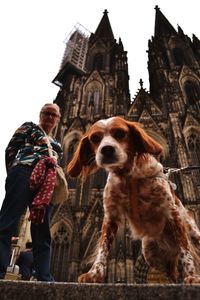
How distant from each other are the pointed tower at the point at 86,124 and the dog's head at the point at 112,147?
959 mm

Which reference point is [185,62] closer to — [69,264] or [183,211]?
[69,264]

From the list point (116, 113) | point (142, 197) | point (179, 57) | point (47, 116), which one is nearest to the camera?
point (142, 197)

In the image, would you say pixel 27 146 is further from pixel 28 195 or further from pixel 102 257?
pixel 102 257

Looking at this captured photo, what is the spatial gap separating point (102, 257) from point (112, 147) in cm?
67

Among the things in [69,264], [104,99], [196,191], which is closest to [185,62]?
[104,99]

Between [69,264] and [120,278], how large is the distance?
247 cm

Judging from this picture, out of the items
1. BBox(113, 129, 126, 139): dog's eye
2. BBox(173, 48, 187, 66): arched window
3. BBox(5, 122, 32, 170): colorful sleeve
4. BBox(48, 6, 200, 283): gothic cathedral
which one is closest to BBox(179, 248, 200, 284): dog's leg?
BBox(113, 129, 126, 139): dog's eye

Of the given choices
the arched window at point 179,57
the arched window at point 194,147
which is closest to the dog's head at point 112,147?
the arched window at point 194,147

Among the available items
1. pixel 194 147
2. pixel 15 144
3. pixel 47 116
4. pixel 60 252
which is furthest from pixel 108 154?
pixel 194 147

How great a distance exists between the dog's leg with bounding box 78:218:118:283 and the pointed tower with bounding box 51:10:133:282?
786 mm

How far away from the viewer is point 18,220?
230 centimetres

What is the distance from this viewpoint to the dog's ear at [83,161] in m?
1.96

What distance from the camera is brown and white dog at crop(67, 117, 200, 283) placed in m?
1.73

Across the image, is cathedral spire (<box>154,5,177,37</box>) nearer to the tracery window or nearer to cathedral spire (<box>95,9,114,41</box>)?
the tracery window
